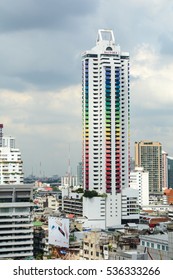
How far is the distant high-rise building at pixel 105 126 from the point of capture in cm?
2342

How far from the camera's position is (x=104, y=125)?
23.5 metres

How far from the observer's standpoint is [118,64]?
23.9m

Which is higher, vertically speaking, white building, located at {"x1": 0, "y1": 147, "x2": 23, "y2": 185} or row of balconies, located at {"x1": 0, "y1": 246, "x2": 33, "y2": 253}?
white building, located at {"x1": 0, "y1": 147, "x2": 23, "y2": 185}

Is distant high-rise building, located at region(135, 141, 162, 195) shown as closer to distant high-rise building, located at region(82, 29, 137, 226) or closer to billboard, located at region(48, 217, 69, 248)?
distant high-rise building, located at region(82, 29, 137, 226)

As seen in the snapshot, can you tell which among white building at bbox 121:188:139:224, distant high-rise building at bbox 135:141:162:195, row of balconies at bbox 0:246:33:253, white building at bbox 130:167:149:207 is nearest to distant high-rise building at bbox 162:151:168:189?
distant high-rise building at bbox 135:141:162:195

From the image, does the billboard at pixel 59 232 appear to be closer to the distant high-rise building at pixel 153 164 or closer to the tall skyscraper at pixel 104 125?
the tall skyscraper at pixel 104 125

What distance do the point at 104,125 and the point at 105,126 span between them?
0.23 feet

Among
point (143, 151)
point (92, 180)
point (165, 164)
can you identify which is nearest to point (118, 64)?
point (92, 180)

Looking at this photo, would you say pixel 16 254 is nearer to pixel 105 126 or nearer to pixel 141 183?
pixel 105 126

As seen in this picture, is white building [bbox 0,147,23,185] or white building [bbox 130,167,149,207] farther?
white building [bbox 130,167,149,207]

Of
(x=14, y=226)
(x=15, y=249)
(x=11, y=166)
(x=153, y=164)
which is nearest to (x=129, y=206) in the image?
(x=11, y=166)

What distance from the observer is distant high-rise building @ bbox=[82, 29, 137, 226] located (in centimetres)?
2342

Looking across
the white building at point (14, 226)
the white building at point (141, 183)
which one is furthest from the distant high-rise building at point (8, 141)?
the white building at point (14, 226)

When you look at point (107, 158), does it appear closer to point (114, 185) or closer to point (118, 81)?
point (114, 185)
